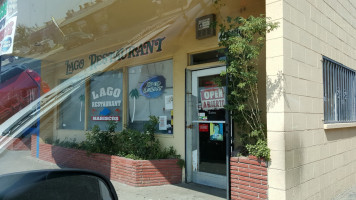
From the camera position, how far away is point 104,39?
7398 millimetres

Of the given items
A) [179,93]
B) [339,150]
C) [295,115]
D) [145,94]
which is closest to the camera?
[295,115]

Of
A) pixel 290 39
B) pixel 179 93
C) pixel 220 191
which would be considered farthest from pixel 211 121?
pixel 290 39

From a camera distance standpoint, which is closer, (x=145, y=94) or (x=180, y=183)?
(x=180, y=183)

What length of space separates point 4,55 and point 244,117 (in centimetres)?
403

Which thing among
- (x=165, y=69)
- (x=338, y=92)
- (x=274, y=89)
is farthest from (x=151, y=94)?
(x=338, y=92)

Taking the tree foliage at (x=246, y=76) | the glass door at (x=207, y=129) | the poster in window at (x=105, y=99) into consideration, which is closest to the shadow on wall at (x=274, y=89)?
the tree foliage at (x=246, y=76)

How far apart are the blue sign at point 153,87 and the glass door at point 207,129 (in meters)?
0.98

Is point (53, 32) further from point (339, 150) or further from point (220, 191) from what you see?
point (339, 150)

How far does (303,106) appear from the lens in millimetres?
4527

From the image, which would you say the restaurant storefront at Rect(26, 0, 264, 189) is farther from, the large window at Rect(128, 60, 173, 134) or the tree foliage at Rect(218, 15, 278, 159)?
the tree foliage at Rect(218, 15, 278, 159)

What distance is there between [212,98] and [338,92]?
287cm

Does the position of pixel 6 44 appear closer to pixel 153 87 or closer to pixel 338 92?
pixel 153 87

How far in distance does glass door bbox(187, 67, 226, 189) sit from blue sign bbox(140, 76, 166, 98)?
0.98 meters

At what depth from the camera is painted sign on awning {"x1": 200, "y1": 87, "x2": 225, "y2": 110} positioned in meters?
5.69
